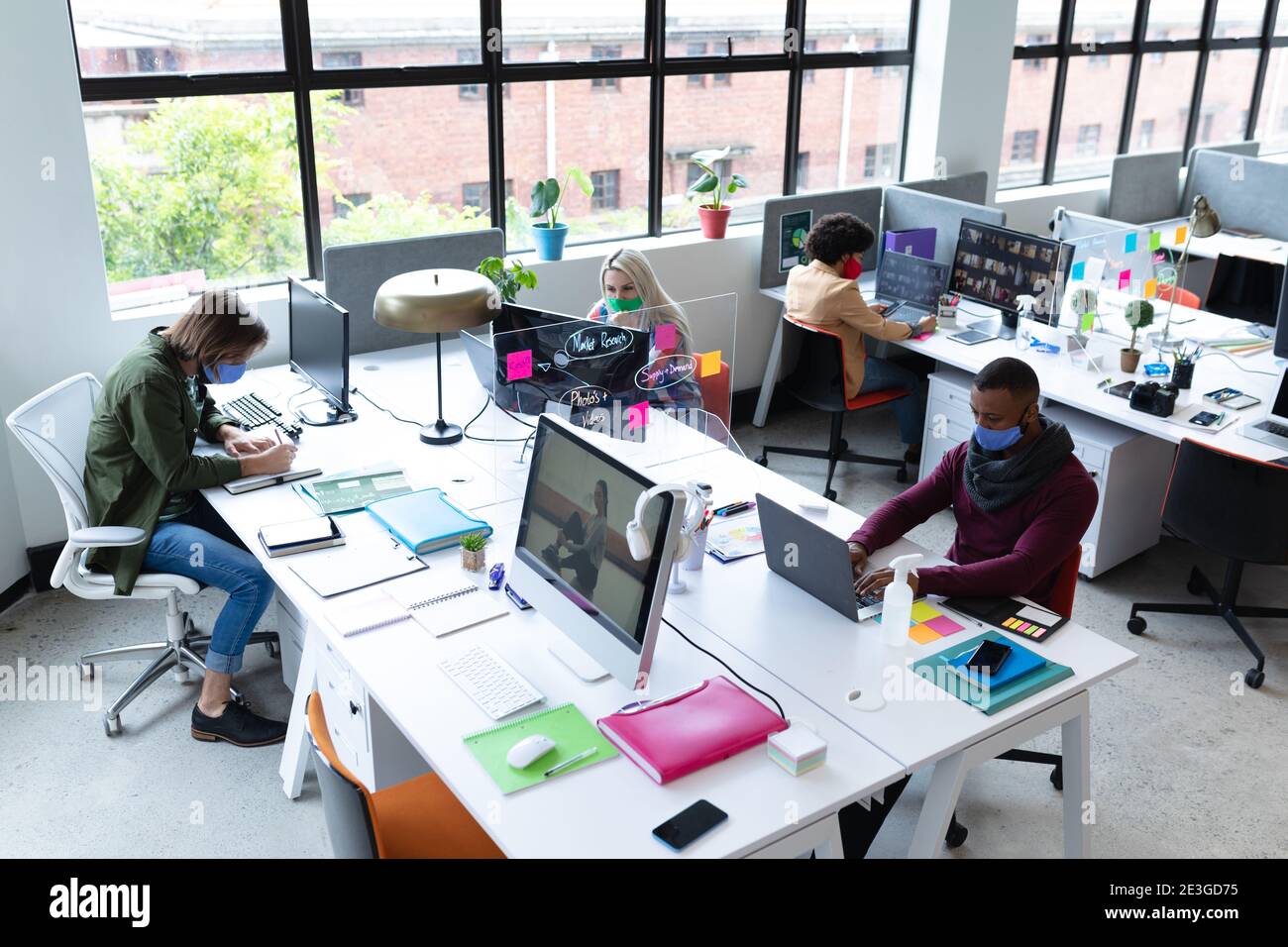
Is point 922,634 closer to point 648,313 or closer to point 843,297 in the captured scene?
point 648,313

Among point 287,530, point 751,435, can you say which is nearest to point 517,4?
point 751,435

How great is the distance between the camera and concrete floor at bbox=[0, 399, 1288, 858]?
2.99m

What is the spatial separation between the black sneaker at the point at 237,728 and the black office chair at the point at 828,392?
2523mm

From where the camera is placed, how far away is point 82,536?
3174 millimetres

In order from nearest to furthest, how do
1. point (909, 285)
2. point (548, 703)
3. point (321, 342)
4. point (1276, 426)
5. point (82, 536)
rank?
point (548, 703)
point (82, 536)
point (321, 342)
point (1276, 426)
point (909, 285)

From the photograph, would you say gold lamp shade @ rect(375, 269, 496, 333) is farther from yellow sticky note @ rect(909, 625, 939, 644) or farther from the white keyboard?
yellow sticky note @ rect(909, 625, 939, 644)

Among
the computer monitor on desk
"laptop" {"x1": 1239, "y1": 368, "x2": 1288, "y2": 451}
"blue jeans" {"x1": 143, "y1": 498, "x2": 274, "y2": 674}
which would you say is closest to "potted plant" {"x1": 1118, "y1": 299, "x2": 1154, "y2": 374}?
the computer monitor on desk

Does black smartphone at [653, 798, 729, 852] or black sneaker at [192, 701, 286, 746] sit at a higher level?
black smartphone at [653, 798, 729, 852]

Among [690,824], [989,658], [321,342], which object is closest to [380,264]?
[321,342]

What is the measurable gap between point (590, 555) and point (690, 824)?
640mm

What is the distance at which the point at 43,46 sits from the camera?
12.1 feet

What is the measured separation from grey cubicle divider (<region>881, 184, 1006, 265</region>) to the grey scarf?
2.51 meters

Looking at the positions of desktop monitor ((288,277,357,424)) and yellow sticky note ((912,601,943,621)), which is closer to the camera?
yellow sticky note ((912,601,943,621))

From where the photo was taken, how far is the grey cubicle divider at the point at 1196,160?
6.71m
